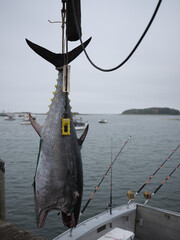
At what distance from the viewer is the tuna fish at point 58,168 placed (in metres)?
2.12

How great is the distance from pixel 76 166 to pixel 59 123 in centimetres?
50

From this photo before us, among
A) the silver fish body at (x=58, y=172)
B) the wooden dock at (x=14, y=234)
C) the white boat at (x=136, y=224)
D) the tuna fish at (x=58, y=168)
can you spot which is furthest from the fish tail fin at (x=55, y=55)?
the white boat at (x=136, y=224)

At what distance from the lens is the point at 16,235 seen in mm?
3256

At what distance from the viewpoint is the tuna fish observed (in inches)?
83.3

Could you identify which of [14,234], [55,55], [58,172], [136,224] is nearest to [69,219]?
[58,172]

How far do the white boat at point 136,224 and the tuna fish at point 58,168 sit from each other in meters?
2.52

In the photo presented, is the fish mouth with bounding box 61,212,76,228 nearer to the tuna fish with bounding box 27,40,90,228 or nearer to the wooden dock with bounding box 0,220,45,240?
the tuna fish with bounding box 27,40,90,228

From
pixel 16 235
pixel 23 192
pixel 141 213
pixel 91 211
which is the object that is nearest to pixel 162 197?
pixel 91 211

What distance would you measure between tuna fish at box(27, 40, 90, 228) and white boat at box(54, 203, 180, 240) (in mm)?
2516

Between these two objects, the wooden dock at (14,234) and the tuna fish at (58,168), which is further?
the wooden dock at (14,234)

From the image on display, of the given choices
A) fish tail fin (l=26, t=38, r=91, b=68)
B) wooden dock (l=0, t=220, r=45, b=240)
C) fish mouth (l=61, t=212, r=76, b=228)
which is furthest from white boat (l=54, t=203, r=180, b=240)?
fish tail fin (l=26, t=38, r=91, b=68)

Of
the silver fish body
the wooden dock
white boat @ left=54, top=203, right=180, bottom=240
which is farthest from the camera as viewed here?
white boat @ left=54, top=203, right=180, bottom=240

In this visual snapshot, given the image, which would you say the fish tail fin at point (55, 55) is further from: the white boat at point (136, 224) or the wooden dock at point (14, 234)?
the white boat at point (136, 224)

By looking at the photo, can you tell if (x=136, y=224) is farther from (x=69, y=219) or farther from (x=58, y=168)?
(x=58, y=168)
